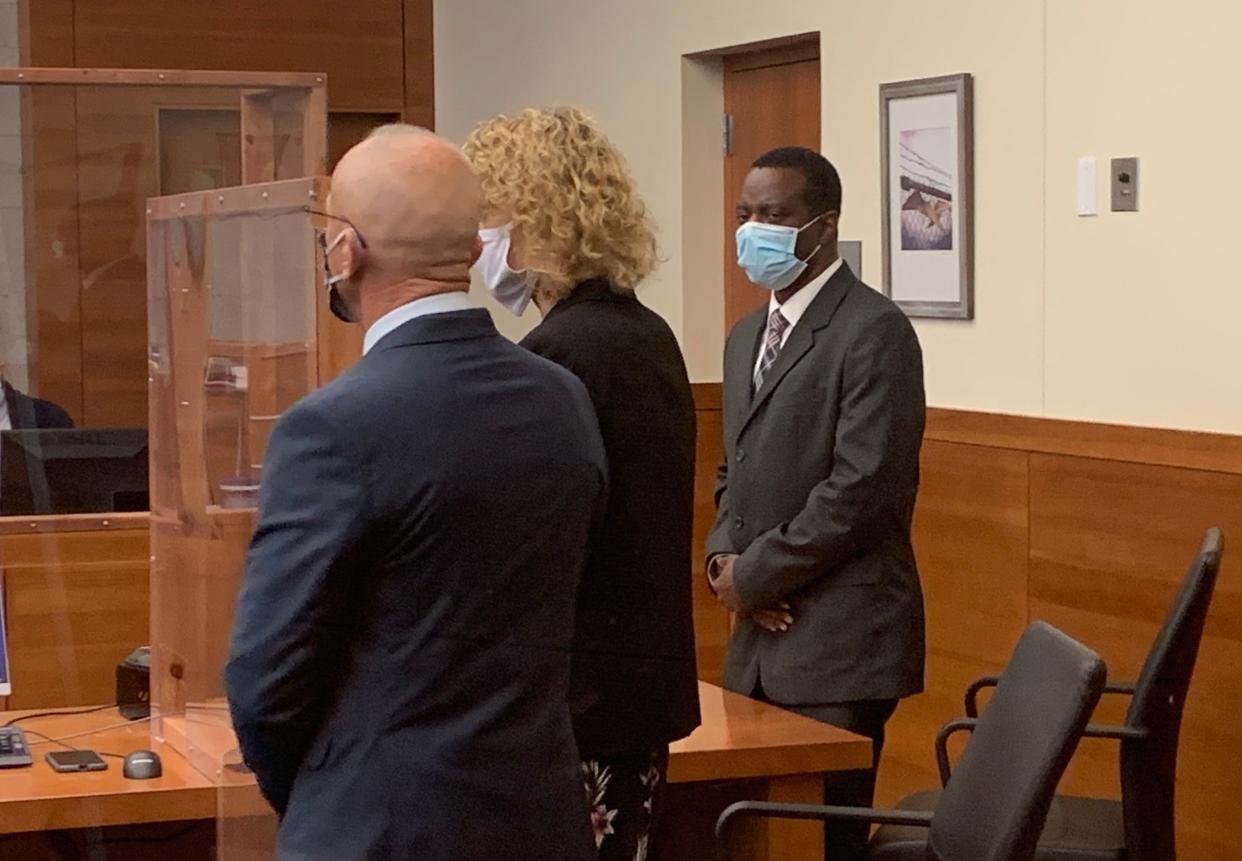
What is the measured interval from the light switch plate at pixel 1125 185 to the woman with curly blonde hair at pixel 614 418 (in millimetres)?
1670

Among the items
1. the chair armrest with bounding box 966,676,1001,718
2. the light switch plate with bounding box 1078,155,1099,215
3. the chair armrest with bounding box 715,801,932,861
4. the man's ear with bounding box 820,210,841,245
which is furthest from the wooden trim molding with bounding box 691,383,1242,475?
the chair armrest with bounding box 715,801,932,861

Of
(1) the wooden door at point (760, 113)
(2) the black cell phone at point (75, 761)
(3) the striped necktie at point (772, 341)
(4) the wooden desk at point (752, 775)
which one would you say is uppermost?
(1) the wooden door at point (760, 113)

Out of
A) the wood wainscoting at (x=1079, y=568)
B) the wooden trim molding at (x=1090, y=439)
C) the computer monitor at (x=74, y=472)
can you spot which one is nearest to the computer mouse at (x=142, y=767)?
the computer monitor at (x=74, y=472)

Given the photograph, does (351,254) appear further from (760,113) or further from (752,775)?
(760,113)

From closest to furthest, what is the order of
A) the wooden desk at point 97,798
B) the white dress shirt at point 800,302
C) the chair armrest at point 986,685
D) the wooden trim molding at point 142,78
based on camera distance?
the wooden desk at point 97,798 < the wooden trim molding at point 142,78 < the chair armrest at point 986,685 < the white dress shirt at point 800,302

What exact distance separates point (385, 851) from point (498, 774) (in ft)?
0.37

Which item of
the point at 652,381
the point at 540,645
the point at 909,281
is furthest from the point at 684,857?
the point at 909,281

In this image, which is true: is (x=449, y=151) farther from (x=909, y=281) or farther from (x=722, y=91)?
(x=722, y=91)

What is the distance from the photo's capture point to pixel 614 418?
205cm

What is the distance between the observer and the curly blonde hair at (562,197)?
212 centimetres

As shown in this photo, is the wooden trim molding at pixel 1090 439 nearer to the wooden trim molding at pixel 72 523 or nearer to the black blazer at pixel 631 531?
the wooden trim molding at pixel 72 523

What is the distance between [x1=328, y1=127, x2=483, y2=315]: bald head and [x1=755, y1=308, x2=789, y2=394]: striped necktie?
57.5 inches

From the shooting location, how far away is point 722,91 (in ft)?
17.7

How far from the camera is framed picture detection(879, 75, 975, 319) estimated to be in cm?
411
